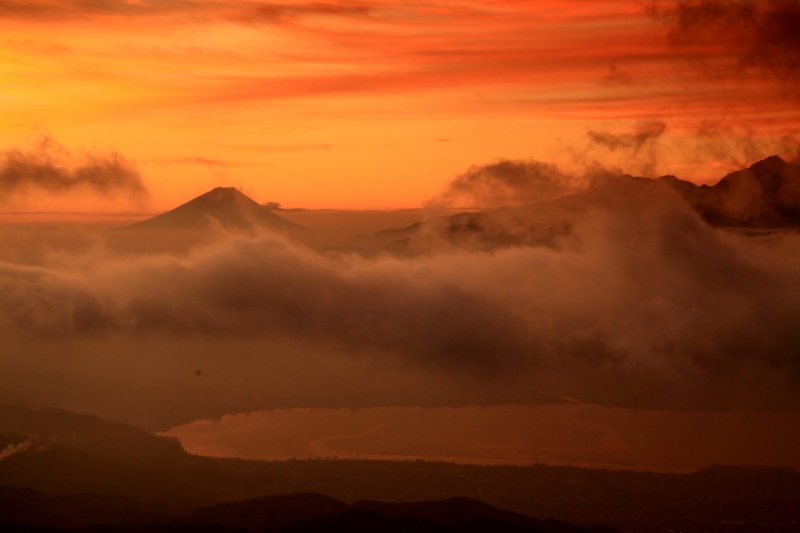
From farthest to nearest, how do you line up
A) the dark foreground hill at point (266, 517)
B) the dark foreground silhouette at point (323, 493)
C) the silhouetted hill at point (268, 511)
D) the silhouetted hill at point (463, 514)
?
the silhouetted hill at point (463, 514), the silhouetted hill at point (268, 511), the dark foreground silhouette at point (323, 493), the dark foreground hill at point (266, 517)

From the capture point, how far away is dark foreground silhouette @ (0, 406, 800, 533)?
127 meters

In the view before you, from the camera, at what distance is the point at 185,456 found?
18288 cm

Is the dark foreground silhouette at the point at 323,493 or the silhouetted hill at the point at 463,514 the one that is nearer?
the dark foreground silhouette at the point at 323,493

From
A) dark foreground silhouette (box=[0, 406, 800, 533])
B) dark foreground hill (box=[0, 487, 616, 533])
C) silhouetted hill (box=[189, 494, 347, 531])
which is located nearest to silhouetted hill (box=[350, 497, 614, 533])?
dark foreground hill (box=[0, 487, 616, 533])

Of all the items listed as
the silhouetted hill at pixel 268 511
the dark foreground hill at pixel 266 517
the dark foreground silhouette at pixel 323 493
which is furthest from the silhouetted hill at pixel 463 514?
the silhouetted hill at pixel 268 511

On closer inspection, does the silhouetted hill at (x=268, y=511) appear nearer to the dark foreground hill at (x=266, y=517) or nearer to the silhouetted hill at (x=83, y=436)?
the dark foreground hill at (x=266, y=517)

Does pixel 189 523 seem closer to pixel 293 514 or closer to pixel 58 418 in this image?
pixel 293 514

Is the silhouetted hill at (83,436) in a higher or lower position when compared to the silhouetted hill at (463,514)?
higher

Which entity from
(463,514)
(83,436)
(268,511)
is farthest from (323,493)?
(83,436)

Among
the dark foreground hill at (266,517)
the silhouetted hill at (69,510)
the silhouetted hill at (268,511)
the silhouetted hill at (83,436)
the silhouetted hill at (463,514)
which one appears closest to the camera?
the dark foreground hill at (266,517)

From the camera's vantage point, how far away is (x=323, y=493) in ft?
525

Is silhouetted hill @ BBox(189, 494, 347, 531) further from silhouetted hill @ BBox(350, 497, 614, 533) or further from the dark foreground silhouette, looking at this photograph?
silhouetted hill @ BBox(350, 497, 614, 533)

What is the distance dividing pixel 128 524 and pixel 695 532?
4221 inches

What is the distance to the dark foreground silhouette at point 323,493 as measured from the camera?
127 metres
